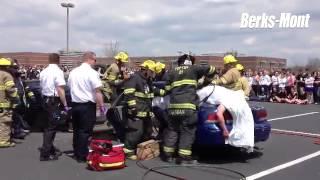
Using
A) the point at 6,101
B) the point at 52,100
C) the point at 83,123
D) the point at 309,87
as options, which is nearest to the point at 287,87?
the point at 309,87

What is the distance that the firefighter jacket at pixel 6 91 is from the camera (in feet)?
33.1

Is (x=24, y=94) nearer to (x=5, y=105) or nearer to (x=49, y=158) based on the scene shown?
(x=5, y=105)

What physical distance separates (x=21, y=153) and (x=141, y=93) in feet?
8.70

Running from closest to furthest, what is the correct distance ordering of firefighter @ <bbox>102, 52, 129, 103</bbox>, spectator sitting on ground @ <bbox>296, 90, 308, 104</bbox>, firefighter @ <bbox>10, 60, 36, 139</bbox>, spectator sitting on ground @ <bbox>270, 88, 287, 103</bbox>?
firefighter @ <bbox>102, 52, 129, 103</bbox>
firefighter @ <bbox>10, 60, 36, 139</bbox>
spectator sitting on ground @ <bbox>296, 90, 308, 104</bbox>
spectator sitting on ground @ <bbox>270, 88, 287, 103</bbox>

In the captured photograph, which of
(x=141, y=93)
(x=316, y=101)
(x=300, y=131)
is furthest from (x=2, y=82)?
(x=316, y=101)

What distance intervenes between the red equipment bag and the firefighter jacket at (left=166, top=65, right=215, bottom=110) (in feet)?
4.27

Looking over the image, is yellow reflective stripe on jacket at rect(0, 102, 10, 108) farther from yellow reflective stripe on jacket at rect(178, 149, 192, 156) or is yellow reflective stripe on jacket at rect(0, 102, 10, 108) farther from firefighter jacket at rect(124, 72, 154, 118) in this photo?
yellow reflective stripe on jacket at rect(178, 149, 192, 156)

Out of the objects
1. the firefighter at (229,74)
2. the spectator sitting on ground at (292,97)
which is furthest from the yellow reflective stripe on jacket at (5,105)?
the spectator sitting on ground at (292,97)

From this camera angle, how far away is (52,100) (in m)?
9.19

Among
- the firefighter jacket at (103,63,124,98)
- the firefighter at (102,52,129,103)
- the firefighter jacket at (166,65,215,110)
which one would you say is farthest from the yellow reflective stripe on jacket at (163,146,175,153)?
the firefighter jacket at (103,63,124,98)

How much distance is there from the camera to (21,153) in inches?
374

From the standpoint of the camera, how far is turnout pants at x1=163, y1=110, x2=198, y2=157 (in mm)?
8383

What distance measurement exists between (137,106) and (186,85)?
1.05 metres

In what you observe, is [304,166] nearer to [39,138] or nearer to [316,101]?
[39,138]
